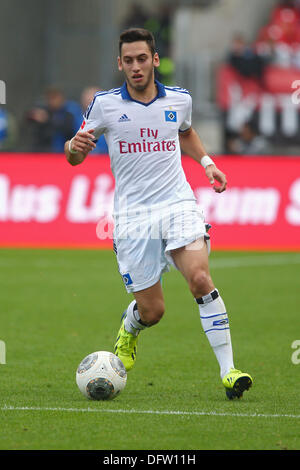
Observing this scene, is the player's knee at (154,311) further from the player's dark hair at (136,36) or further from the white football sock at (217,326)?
the player's dark hair at (136,36)

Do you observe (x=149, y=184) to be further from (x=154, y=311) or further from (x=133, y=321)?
(x=133, y=321)

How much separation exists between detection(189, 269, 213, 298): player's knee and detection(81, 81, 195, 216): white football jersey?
1.94 feet

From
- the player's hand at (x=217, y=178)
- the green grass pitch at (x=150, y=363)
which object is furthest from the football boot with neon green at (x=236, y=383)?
the player's hand at (x=217, y=178)

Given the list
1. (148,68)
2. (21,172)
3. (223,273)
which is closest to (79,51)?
(21,172)

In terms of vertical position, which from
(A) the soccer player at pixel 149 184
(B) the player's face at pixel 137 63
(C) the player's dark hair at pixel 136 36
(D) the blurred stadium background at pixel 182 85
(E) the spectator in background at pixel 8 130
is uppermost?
(C) the player's dark hair at pixel 136 36

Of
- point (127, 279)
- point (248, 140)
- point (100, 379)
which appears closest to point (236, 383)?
point (100, 379)

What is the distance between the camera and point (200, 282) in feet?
23.4

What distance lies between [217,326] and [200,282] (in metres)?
0.35

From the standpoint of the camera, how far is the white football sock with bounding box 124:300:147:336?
7.82 meters

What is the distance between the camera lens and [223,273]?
49.2ft

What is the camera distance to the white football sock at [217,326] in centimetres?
720

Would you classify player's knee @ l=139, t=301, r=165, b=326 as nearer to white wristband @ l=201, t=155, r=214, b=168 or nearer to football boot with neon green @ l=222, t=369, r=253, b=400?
football boot with neon green @ l=222, t=369, r=253, b=400

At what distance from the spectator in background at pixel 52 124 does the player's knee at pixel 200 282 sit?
1268 cm
